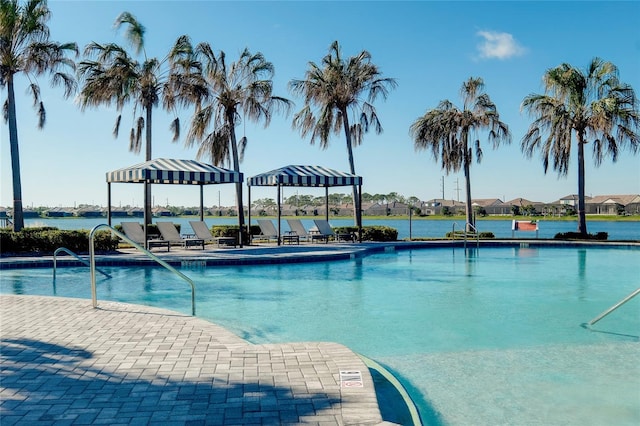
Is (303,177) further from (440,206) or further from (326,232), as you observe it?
(440,206)

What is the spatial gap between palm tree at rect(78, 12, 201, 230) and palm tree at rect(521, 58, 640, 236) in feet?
45.6

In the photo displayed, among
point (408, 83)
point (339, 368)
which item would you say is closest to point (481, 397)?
point (339, 368)

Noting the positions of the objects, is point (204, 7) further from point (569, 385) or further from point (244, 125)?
point (569, 385)

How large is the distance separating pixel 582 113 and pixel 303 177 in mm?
12384

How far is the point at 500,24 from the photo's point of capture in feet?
47.6

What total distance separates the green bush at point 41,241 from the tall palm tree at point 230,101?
17.8ft

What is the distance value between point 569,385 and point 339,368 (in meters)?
2.35

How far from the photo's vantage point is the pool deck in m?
3.27

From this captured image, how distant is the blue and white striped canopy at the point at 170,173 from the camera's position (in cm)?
1407

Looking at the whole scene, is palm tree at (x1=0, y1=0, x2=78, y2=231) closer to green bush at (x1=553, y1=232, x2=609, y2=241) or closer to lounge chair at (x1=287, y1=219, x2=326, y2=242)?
lounge chair at (x1=287, y1=219, x2=326, y2=242)

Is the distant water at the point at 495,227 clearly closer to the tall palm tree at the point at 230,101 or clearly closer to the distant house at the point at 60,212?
the tall palm tree at the point at 230,101

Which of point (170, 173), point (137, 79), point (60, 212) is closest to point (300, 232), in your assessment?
point (170, 173)

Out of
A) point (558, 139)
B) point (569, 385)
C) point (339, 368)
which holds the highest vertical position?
point (558, 139)

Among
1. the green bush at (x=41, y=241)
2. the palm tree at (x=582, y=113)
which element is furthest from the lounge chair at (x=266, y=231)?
the palm tree at (x=582, y=113)
